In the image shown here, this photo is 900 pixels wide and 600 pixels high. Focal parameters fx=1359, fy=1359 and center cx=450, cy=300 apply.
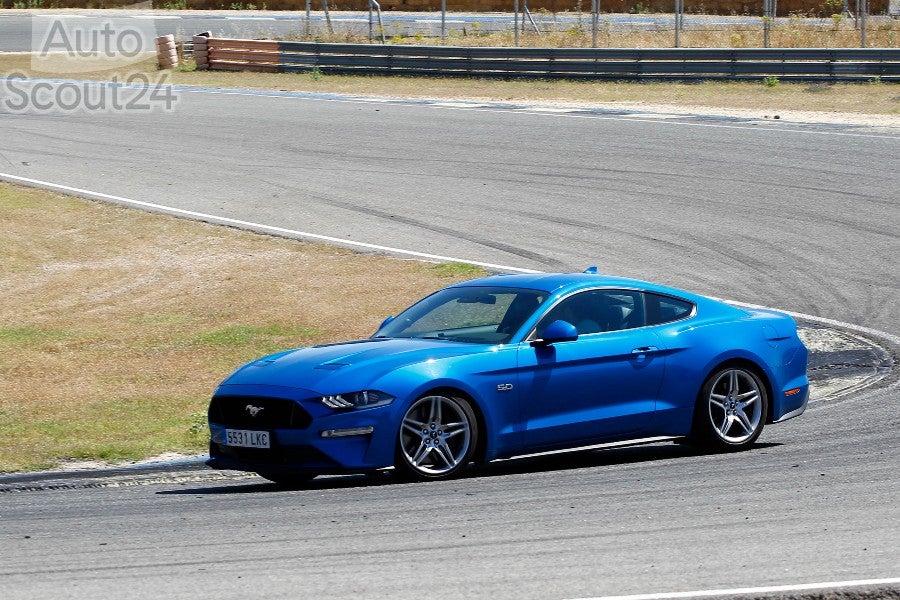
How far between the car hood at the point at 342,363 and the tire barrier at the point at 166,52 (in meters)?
33.1

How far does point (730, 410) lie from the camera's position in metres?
10.0

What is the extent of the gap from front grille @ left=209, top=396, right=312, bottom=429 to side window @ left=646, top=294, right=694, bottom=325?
280 centimetres

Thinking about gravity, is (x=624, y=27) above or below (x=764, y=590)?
above

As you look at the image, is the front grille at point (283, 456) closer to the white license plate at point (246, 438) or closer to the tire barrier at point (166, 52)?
the white license plate at point (246, 438)

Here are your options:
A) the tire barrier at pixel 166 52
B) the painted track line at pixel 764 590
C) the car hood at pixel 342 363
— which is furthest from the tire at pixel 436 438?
the tire barrier at pixel 166 52

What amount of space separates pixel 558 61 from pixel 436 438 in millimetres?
26827

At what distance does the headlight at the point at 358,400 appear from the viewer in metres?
8.52

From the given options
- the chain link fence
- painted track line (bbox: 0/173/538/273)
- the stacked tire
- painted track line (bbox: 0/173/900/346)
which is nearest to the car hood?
painted track line (bbox: 0/173/900/346)

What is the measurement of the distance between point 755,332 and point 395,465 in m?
3.14

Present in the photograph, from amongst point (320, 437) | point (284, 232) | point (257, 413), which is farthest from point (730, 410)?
point (284, 232)

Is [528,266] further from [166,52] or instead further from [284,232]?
[166,52]

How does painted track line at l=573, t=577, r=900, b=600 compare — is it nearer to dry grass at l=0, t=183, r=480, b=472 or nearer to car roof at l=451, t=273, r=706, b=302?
car roof at l=451, t=273, r=706, b=302

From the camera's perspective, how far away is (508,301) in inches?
386

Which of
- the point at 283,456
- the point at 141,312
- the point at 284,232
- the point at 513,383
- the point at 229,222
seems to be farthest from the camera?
the point at 229,222
